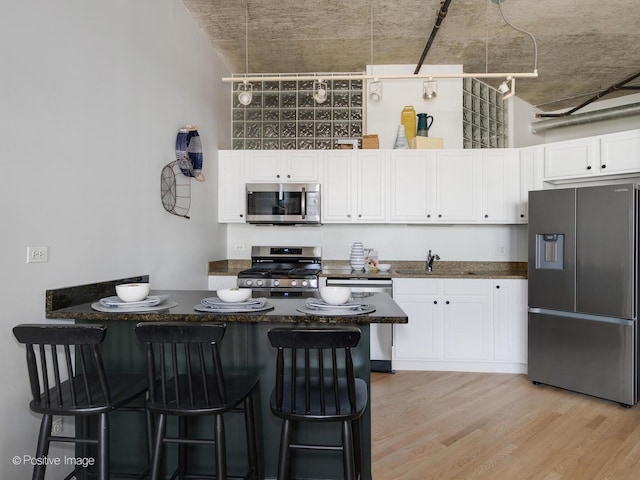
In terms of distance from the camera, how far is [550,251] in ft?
10.9

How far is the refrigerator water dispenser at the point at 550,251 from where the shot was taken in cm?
326

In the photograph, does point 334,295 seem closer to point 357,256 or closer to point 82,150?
point 82,150

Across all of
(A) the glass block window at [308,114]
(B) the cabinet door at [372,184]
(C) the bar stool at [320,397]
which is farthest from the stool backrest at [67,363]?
(A) the glass block window at [308,114]


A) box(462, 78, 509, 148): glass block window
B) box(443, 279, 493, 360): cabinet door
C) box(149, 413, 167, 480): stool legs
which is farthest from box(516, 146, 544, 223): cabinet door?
box(149, 413, 167, 480): stool legs

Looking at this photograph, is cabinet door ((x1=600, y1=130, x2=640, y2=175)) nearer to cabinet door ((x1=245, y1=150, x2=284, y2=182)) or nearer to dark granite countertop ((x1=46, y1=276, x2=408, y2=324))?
dark granite countertop ((x1=46, y1=276, x2=408, y2=324))

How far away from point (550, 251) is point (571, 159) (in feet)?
2.85

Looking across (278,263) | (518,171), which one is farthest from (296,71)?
(518,171)

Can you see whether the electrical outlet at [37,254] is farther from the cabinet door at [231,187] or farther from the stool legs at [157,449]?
the cabinet door at [231,187]

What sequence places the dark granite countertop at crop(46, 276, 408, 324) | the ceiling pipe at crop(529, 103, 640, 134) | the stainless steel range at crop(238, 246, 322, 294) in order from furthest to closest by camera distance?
the ceiling pipe at crop(529, 103, 640, 134) < the stainless steel range at crop(238, 246, 322, 294) < the dark granite countertop at crop(46, 276, 408, 324)

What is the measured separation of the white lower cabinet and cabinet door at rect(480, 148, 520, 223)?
72cm

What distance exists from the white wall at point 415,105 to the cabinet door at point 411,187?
0.35 metres

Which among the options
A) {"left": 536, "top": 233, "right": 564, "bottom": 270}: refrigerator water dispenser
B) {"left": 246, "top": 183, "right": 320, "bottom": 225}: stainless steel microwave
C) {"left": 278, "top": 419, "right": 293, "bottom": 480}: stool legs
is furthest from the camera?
{"left": 246, "top": 183, "right": 320, "bottom": 225}: stainless steel microwave

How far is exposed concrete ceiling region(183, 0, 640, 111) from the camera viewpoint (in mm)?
3182

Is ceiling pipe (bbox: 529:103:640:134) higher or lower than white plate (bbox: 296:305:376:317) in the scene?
higher
